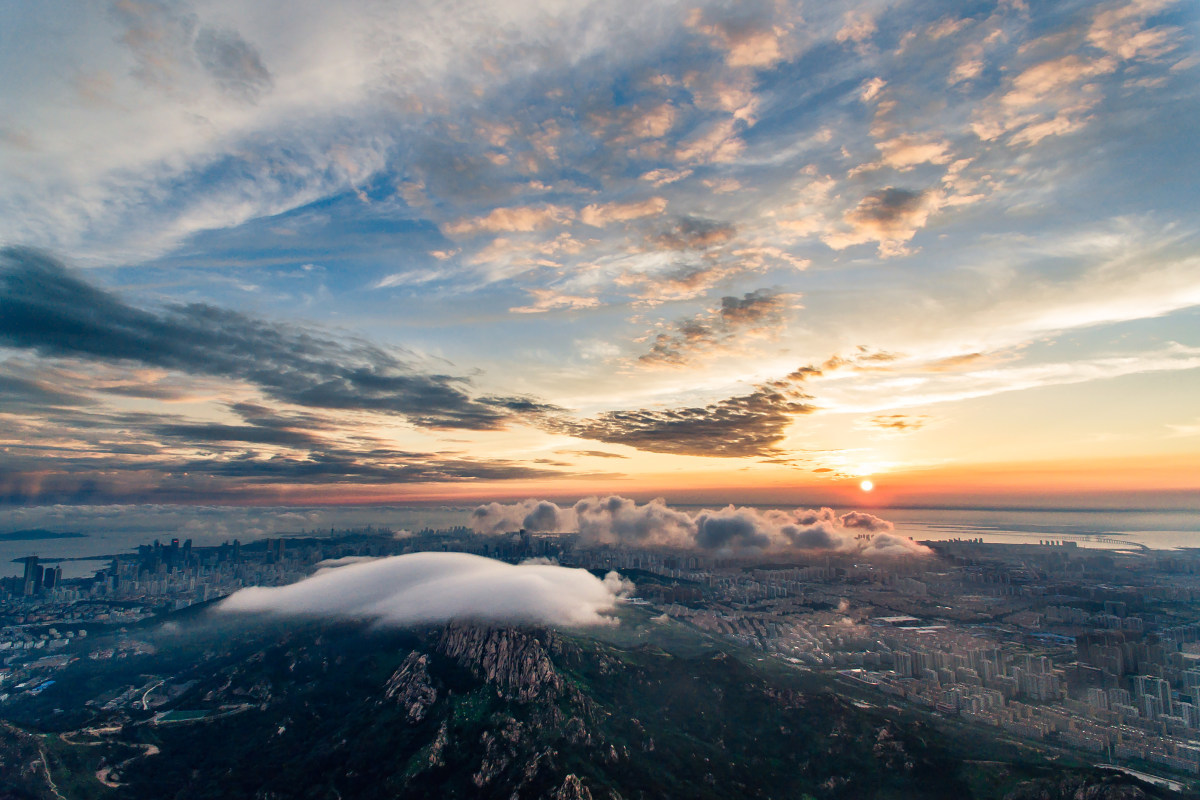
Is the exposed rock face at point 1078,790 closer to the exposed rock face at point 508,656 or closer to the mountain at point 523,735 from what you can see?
the mountain at point 523,735

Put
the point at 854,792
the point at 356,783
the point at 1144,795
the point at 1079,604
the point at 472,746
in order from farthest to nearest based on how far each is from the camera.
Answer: the point at 1079,604 < the point at 472,746 < the point at 356,783 < the point at 854,792 < the point at 1144,795

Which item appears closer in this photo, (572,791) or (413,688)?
(572,791)

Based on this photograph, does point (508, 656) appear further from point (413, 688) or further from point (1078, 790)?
point (1078, 790)

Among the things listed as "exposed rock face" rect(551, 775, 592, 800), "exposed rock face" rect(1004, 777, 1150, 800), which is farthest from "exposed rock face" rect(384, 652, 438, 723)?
"exposed rock face" rect(1004, 777, 1150, 800)

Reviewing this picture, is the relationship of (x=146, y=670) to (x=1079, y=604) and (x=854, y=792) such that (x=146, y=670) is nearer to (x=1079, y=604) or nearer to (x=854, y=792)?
(x=854, y=792)

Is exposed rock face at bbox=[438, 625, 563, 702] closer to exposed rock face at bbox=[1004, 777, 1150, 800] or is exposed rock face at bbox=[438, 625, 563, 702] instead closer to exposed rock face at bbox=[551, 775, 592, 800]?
exposed rock face at bbox=[551, 775, 592, 800]

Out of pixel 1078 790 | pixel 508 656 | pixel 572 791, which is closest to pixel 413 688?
pixel 508 656

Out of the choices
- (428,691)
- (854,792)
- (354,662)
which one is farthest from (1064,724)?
(354,662)
